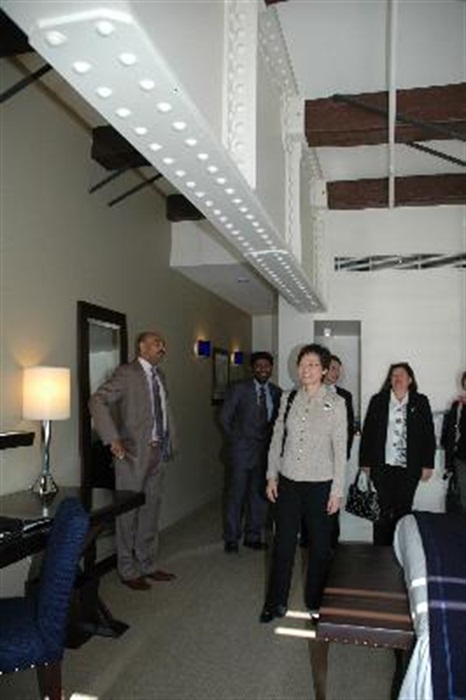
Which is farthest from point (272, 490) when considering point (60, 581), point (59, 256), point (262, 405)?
point (59, 256)

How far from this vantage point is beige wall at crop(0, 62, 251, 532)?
327cm

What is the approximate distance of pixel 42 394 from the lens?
319 centimetres

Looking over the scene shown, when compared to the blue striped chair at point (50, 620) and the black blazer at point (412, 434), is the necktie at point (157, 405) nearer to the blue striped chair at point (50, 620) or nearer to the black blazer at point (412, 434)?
the black blazer at point (412, 434)

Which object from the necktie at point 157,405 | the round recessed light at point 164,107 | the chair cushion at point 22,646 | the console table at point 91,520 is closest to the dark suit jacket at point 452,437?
the necktie at point 157,405

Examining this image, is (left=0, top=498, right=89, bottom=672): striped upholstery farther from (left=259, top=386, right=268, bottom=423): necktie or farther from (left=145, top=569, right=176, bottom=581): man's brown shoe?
(left=259, top=386, right=268, bottom=423): necktie

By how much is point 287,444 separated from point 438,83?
2.26 metres

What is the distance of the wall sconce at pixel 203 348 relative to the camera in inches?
259

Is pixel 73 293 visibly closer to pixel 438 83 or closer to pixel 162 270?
pixel 162 270

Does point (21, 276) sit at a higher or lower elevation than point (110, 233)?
lower

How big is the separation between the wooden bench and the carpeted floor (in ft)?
0.68

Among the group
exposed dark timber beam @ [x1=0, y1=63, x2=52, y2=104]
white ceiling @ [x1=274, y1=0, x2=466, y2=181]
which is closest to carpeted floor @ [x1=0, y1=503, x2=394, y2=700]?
exposed dark timber beam @ [x1=0, y1=63, x2=52, y2=104]

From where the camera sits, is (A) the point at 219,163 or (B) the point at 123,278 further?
(B) the point at 123,278

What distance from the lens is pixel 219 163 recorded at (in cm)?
218

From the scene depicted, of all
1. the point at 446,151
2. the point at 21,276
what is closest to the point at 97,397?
the point at 21,276
